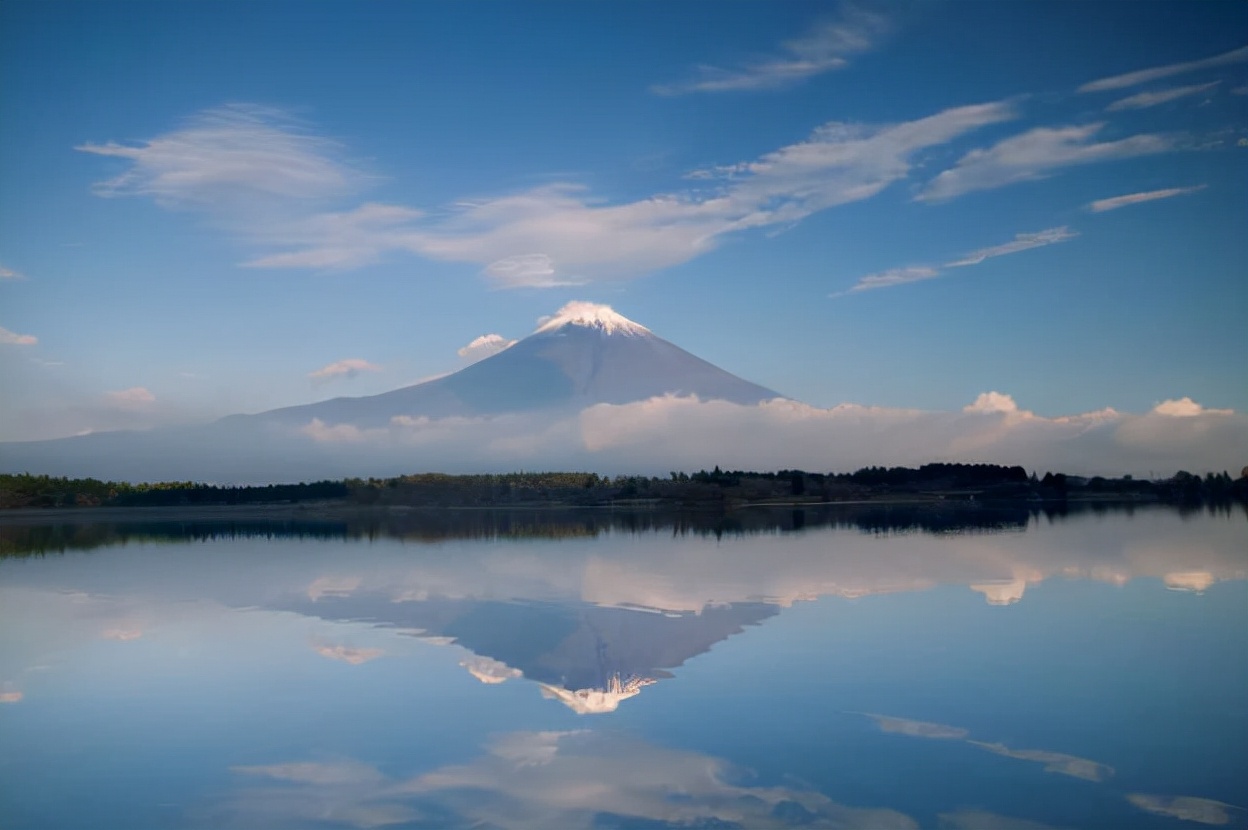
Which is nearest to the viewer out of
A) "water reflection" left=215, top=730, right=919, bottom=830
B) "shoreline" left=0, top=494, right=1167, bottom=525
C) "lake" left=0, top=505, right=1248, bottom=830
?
"water reflection" left=215, top=730, right=919, bottom=830

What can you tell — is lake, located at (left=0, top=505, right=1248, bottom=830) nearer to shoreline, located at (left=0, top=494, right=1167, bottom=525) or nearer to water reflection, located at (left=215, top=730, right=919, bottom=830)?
water reflection, located at (left=215, top=730, right=919, bottom=830)

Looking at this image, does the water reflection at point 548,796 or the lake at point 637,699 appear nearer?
the water reflection at point 548,796

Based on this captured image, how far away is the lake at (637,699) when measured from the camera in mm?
6266

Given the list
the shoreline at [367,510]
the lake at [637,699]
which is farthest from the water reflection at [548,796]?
the shoreline at [367,510]

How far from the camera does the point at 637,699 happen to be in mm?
8797

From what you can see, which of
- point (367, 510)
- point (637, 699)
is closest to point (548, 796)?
point (637, 699)

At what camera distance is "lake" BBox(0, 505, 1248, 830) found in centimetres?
627

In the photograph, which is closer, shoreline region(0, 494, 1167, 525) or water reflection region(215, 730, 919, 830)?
water reflection region(215, 730, 919, 830)

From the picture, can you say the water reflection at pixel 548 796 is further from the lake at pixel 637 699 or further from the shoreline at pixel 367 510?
the shoreline at pixel 367 510

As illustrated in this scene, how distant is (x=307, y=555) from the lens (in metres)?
24.8

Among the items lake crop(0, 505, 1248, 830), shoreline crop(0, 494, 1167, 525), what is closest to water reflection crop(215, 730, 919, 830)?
lake crop(0, 505, 1248, 830)

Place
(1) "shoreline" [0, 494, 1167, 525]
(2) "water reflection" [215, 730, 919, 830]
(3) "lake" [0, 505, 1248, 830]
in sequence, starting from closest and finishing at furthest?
(2) "water reflection" [215, 730, 919, 830] < (3) "lake" [0, 505, 1248, 830] < (1) "shoreline" [0, 494, 1167, 525]

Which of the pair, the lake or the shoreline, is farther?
the shoreline

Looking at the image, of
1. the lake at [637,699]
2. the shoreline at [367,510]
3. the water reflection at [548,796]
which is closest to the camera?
the water reflection at [548,796]
